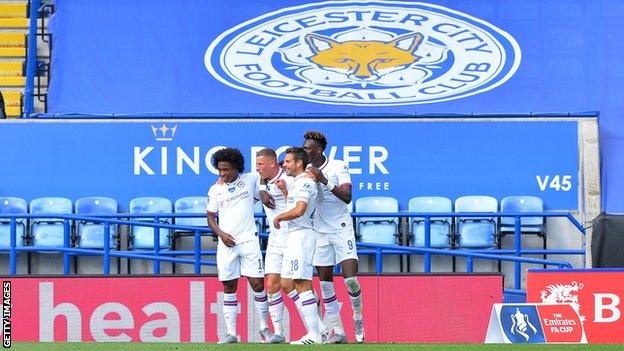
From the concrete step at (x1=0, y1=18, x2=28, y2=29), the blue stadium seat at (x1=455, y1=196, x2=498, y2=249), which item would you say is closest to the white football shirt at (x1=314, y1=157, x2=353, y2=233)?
the blue stadium seat at (x1=455, y1=196, x2=498, y2=249)

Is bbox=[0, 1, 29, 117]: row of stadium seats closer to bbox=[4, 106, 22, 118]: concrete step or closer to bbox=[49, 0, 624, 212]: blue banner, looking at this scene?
bbox=[4, 106, 22, 118]: concrete step

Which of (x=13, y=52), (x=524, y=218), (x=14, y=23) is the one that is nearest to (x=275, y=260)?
(x=524, y=218)

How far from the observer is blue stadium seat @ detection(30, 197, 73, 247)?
17.9m

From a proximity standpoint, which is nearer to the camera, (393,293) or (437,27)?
(393,293)

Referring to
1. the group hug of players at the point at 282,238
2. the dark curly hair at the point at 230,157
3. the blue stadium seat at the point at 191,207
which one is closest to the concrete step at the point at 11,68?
the blue stadium seat at the point at 191,207

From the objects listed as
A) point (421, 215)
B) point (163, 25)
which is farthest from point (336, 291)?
point (163, 25)

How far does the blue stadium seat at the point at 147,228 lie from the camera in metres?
17.9

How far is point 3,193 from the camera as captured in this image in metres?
18.4

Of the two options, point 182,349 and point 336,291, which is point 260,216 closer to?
point 336,291

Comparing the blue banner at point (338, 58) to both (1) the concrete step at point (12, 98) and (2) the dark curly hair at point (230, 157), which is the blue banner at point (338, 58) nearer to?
(1) the concrete step at point (12, 98)

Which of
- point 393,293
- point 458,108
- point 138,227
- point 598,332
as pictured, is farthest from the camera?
point 458,108

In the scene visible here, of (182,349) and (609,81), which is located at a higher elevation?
(609,81)

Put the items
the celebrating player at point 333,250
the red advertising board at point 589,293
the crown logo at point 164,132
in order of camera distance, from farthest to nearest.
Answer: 1. the crown logo at point 164,132
2. the red advertising board at point 589,293
3. the celebrating player at point 333,250

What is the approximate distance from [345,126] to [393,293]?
139 inches
